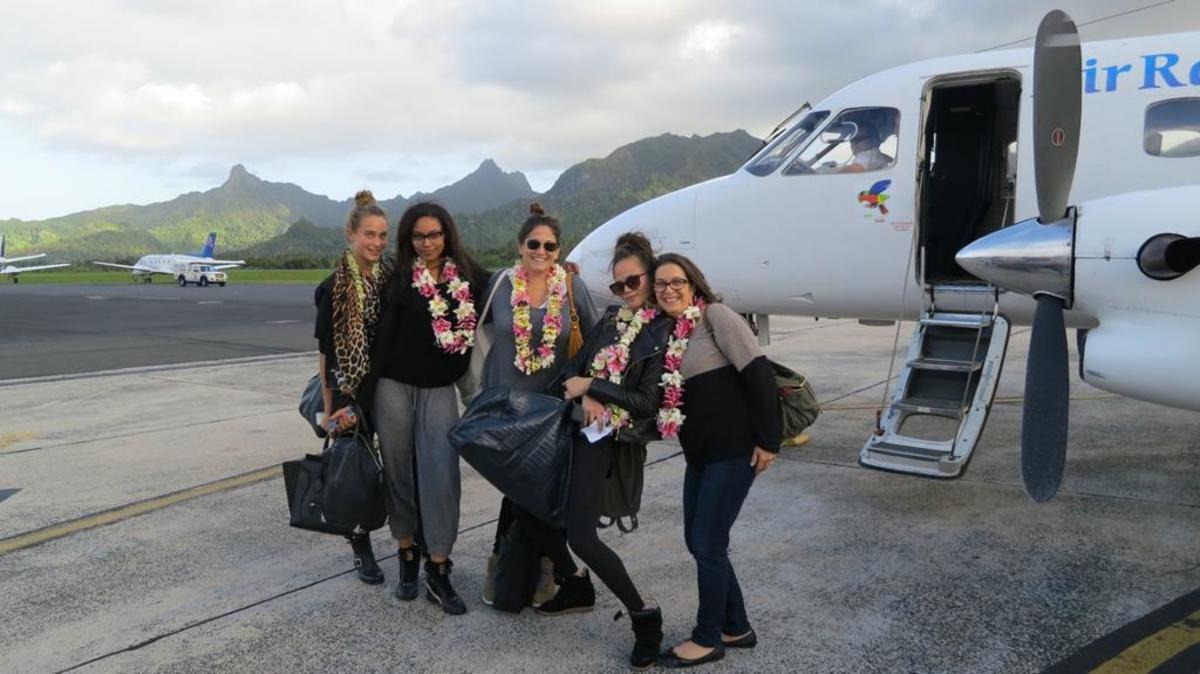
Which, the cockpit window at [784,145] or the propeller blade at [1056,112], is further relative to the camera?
the cockpit window at [784,145]

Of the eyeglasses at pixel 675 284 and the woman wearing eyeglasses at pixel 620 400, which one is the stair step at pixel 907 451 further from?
the eyeglasses at pixel 675 284

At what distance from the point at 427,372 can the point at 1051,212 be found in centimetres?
344

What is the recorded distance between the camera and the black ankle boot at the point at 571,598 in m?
4.16

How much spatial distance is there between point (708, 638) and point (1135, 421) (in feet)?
23.0

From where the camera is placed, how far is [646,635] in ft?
11.7

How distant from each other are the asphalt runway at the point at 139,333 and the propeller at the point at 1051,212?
13.8 meters

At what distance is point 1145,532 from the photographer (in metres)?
5.19

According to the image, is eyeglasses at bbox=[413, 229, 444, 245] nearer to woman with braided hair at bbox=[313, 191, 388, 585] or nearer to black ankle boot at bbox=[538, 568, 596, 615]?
woman with braided hair at bbox=[313, 191, 388, 585]

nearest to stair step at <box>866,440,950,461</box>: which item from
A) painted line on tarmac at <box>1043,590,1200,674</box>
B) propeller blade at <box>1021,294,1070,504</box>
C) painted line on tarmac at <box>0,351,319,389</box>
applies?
propeller blade at <box>1021,294,1070,504</box>

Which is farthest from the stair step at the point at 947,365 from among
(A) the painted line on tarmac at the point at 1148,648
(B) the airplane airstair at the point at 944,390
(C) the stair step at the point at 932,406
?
(A) the painted line on tarmac at the point at 1148,648

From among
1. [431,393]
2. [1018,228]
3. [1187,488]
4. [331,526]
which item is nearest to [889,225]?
[1018,228]

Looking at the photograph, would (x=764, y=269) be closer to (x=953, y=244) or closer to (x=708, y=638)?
(x=953, y=244)

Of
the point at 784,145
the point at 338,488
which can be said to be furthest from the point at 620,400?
the point at 784,145

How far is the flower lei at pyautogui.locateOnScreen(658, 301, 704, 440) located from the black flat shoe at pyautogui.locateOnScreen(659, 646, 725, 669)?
3.25 feet
